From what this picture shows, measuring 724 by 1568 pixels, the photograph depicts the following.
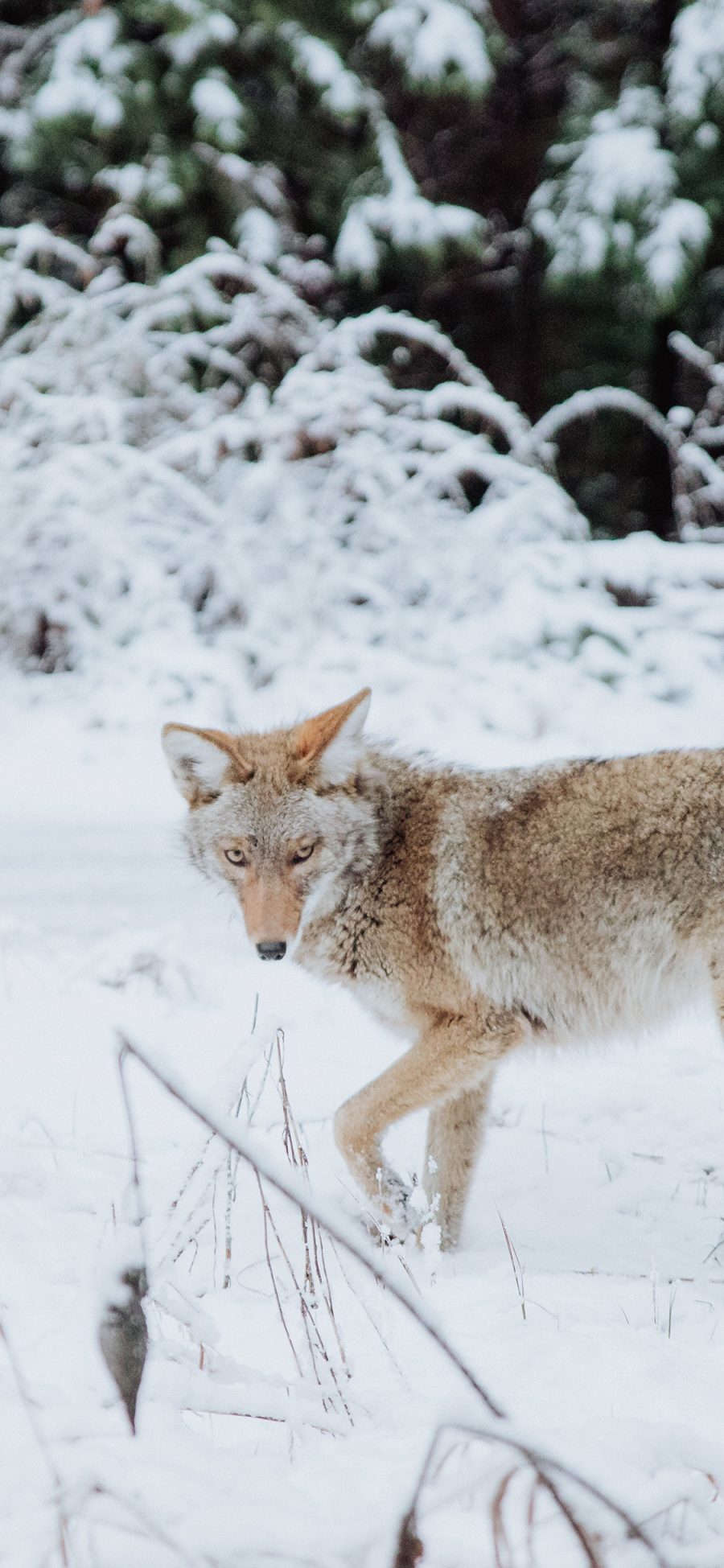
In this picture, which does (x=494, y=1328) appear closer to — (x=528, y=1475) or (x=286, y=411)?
(x=528, y=1475)

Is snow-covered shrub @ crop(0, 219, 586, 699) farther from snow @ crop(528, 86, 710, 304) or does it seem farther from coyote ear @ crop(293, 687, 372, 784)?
coyote ear @ crop(293, 687, 372, 784)

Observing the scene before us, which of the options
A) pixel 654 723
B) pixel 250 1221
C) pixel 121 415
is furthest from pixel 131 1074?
pixel 121 415

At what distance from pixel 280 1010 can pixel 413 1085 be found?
5.50ft

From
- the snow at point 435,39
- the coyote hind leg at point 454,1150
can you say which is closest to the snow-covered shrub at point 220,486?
the snow at point 435,39

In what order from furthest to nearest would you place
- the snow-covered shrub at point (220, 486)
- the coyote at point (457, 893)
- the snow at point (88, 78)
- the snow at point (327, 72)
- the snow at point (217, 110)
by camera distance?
1. the snow at point (327, 72)
2. the snow at point (217, 110)
3. the snow at point (88, 78)
4. the snow-covered shrub at point (220, 486)
5. the coyote at point (457, 893)

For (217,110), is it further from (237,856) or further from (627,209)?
(237,856)

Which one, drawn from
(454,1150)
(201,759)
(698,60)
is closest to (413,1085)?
(454,1150)

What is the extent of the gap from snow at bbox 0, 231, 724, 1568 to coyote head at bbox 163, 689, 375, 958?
346 millimetres

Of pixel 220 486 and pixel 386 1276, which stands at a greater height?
pixel 386 1276

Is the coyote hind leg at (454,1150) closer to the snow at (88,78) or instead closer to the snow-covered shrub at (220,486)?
the snow-covered shrub at (220,486)

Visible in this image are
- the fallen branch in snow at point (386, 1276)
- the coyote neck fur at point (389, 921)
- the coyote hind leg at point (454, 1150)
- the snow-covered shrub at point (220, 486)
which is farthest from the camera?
the snow-covered shrub at point (220, 486)

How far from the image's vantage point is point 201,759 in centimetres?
415

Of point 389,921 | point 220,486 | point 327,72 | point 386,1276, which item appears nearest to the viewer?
point 386,1276

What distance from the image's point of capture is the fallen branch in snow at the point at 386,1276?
1.26 meters
